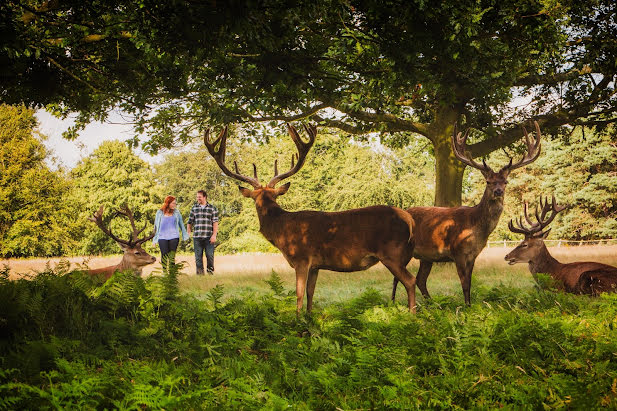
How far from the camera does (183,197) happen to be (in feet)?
170

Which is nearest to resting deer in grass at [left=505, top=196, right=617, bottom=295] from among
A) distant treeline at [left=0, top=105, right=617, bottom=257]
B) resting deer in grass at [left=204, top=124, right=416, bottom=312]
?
resting deer in grass at [left=204, top=124, right=416, bottom=312]

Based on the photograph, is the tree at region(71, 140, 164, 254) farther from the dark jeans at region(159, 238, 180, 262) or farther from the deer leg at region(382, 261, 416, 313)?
the deer leg at region(382, 261, 416, 313)

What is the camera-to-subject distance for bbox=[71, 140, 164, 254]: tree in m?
42.9

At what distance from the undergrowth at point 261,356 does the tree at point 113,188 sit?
37923mm

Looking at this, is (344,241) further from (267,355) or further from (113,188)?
(113,188)

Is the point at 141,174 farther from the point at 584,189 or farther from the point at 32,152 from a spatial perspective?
the point at 584,189

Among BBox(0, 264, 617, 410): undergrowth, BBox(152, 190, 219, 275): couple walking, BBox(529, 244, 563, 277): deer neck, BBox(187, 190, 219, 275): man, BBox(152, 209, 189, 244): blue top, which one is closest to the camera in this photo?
BBox(0, 264, 617, 410): undergrowth

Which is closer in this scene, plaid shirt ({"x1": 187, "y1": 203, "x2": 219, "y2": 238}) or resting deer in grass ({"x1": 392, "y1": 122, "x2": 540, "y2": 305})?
Result: resting deer in grass ({"x1": 392, "y1": 122, "x2": 540, "y2": 305})

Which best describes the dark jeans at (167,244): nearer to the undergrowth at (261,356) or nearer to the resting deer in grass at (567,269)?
the undergrowth at (261,356)

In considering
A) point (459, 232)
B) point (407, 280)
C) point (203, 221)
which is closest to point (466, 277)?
point (459, 232)

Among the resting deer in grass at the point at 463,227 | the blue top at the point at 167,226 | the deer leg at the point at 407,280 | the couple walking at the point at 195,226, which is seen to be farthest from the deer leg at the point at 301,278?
the couple walking at the point at 195,226

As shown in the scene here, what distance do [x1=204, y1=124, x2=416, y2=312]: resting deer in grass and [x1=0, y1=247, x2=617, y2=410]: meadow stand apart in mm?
937

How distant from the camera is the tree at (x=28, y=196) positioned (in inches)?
1336

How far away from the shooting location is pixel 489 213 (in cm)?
886
